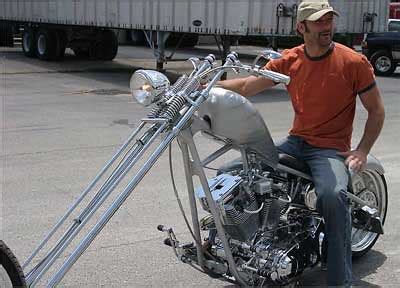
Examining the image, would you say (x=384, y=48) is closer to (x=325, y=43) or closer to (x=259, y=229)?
(x=325, y=43)

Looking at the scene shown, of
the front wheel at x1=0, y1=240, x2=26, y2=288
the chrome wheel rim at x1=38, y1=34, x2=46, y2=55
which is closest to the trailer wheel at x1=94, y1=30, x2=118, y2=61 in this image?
the chrome wheel rim at x1=38, y1=34, x2=46, y2=55

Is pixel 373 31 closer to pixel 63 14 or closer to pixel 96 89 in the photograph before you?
pixel 96 89

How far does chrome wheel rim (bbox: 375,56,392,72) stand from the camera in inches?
792

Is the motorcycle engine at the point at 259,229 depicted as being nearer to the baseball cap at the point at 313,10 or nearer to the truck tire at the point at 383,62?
the baseball cap at the point at 313,10

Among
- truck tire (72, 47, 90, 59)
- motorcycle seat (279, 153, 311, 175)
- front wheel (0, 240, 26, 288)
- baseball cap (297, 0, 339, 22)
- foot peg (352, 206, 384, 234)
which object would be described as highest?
baseball cap (297, 0, 339, 22)

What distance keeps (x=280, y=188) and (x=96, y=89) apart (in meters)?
12.1

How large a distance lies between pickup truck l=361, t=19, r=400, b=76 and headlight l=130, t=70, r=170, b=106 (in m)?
17.2

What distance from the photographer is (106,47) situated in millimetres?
23188

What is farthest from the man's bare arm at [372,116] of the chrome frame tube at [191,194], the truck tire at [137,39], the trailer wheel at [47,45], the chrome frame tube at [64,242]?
the truck tire at [137,39]

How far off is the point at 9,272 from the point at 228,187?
1.29 meters

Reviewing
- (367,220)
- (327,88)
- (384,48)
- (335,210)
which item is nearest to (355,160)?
(335,210)

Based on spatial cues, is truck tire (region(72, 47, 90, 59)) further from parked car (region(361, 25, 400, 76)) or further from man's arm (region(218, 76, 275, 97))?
man's arm (region(218, 76, 275, 97))

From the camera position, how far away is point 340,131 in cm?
400

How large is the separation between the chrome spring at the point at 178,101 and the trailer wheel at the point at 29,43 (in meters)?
21.0
